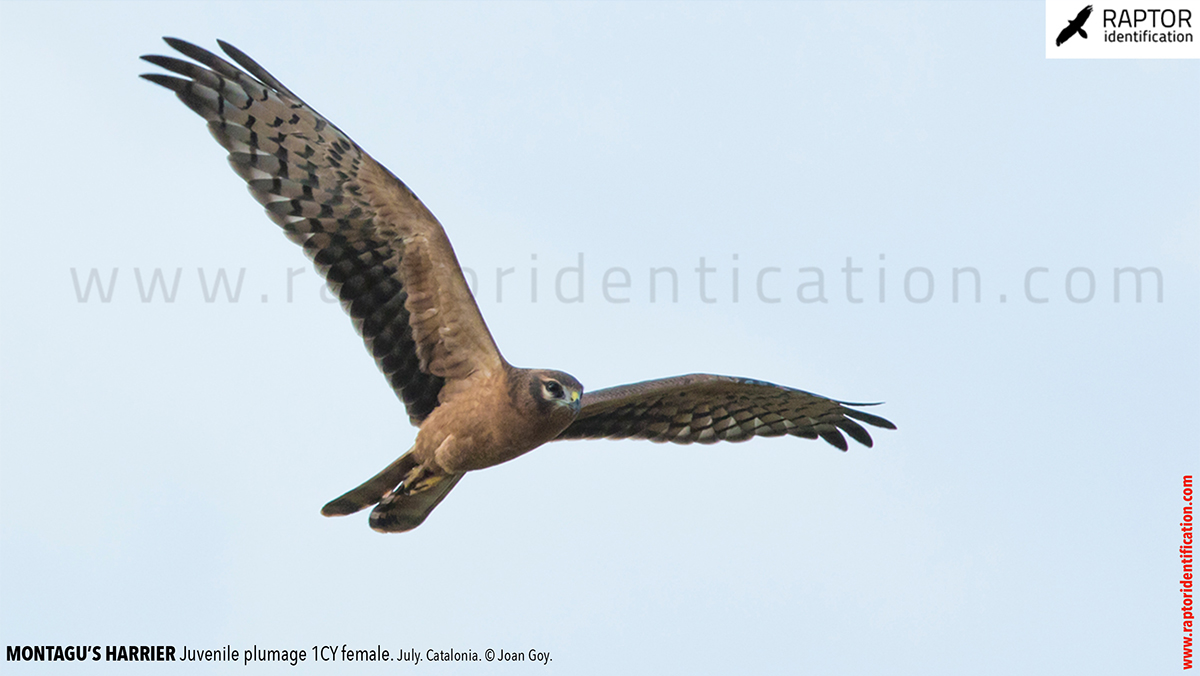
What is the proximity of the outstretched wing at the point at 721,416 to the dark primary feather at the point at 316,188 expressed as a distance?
5.35 feet

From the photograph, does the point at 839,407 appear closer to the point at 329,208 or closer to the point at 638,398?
the point at 638,398

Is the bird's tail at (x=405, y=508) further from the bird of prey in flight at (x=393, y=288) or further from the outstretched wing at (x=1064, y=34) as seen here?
the outstretched wing at (x=1064, y=34)

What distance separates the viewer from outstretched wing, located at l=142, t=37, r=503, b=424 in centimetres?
984

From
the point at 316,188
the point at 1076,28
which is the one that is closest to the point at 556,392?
the point at 316,188

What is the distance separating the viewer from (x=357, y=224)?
10047mm

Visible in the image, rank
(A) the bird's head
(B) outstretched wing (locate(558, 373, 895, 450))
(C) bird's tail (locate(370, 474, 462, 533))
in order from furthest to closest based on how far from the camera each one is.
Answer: (B) outstretched wing (locate(558, 373, 895, 450)) < (C) bird's tail (locate(370, 474, 462, 533)) < (A) the bird's head

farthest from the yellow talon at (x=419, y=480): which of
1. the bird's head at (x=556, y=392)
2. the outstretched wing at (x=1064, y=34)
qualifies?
the outstretched wing at (x=1064, y=34)

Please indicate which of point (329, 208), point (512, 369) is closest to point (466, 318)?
point (512, 369)

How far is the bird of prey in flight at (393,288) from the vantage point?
31.8 feet

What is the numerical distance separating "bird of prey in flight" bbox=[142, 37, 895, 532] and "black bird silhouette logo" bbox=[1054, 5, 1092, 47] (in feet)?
17.8

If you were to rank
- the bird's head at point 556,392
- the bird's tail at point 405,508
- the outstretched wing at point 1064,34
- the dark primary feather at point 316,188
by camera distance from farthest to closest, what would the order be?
the outstretched wing at point 1064,34 → the bird's tail at point 405,508 → the dark primary feather at point 316,188 → the bird's head at point 556,392

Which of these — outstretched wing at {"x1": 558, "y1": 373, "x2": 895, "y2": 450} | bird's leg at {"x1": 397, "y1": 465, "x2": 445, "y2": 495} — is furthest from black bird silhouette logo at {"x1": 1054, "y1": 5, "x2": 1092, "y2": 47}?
bird's leg at {"x1": 397, "y1": 465, "x2": 445, "y2": 495}

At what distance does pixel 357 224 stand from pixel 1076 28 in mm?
7063

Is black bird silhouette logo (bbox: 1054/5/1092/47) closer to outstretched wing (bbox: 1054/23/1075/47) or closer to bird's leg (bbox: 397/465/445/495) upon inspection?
outstretched wing (bbox: 1054/23/1075/47)
